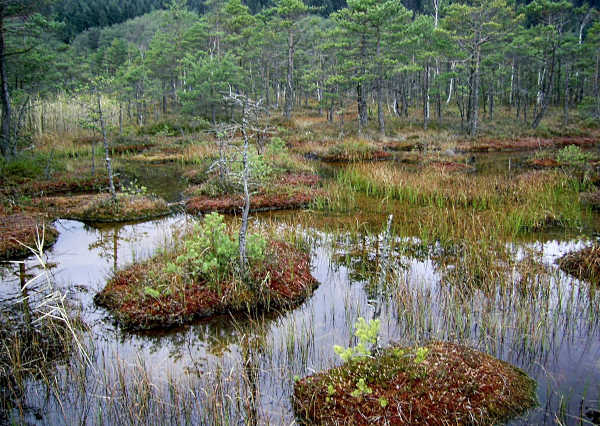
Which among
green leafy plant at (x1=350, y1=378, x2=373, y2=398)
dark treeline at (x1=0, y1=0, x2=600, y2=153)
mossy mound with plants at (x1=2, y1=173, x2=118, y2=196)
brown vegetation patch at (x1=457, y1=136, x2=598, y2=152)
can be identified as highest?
dark treeline at (x1=0, y1=0, x2=600, y2=153)

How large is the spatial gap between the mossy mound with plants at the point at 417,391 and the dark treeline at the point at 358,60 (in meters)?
11.6

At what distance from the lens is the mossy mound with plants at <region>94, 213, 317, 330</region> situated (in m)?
6.86

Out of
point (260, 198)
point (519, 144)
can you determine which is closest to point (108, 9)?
point (519, 144)

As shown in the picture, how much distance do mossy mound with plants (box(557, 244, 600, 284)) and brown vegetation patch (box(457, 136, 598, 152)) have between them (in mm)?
20802

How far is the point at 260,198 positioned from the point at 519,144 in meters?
23.2

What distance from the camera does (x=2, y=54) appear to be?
18500 mm

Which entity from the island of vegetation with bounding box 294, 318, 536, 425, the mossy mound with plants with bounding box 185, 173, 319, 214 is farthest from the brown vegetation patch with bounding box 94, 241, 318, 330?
the mossy mound with plants with bounding box 185, 173, 319, 214

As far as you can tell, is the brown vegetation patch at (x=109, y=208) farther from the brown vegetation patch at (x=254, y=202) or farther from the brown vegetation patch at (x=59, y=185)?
the brown vegetation patch at (x=59, y=185)

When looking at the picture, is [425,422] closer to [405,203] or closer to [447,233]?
[447,233]

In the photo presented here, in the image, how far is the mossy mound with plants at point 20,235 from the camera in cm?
986

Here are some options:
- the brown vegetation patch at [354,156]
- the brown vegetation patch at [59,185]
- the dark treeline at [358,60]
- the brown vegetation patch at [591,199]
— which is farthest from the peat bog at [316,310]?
the brown vegetation patch at [354,156]

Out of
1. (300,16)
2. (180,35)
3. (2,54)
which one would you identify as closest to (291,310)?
(2,54)

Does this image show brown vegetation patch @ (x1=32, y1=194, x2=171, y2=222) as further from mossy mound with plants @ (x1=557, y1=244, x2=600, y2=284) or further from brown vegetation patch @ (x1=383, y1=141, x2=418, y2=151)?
brown vegetation patch @ (x1=383, y1=141, x2=418, y2=151)

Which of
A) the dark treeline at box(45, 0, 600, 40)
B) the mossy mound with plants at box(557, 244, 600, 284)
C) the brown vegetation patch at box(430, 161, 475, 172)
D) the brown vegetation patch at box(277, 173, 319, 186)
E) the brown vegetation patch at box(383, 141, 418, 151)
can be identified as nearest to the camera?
the mossy mound with plants at box(557, 244, 600, 284)
